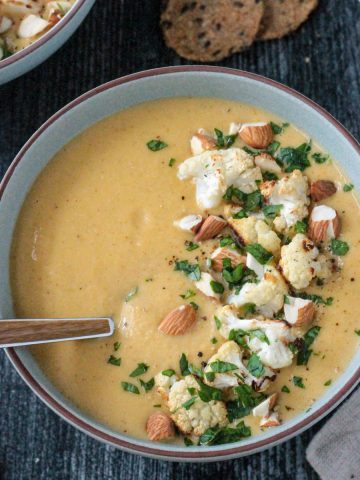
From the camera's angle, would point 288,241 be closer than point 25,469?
Yes

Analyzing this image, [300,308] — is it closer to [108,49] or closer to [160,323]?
[160,323]

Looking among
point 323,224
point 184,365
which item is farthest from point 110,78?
point 184,365

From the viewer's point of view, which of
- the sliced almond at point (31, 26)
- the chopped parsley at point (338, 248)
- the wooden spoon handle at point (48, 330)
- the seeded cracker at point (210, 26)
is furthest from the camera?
the seeded cracker at point (210, 26)

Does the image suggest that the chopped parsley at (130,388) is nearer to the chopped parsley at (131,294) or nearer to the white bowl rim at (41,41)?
the chopped parsley at (131,294)

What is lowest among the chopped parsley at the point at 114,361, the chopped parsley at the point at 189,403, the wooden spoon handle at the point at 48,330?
the chopped parsley at the point at 189,403

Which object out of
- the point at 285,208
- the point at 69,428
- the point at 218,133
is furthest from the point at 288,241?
the point at 69,428

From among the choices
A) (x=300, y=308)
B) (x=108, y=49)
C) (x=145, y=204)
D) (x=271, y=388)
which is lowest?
(x=271, y=388)

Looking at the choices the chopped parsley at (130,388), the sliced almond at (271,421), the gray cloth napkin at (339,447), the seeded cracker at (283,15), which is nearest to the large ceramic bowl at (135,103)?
the sliced almond at (271,421)
